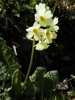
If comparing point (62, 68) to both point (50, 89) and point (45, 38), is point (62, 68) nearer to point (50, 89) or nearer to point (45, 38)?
point (50, 89)

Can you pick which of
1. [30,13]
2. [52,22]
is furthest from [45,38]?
[30,13]

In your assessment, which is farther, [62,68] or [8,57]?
[62,68]

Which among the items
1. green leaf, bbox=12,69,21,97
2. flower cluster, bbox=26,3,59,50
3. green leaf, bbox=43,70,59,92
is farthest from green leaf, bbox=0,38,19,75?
flower cluster, bbox=26,3,59,50

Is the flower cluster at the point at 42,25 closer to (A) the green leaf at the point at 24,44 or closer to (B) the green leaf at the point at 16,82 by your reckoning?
(B) the green leaf at the point at 16,82

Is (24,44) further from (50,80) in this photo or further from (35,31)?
(35,31)

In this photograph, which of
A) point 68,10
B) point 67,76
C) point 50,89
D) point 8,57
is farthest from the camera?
point 68,10

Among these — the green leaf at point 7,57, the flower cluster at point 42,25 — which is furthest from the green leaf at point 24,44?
the flower cluster at point 42,25

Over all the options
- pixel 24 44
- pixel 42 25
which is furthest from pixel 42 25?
pixel 24 44
